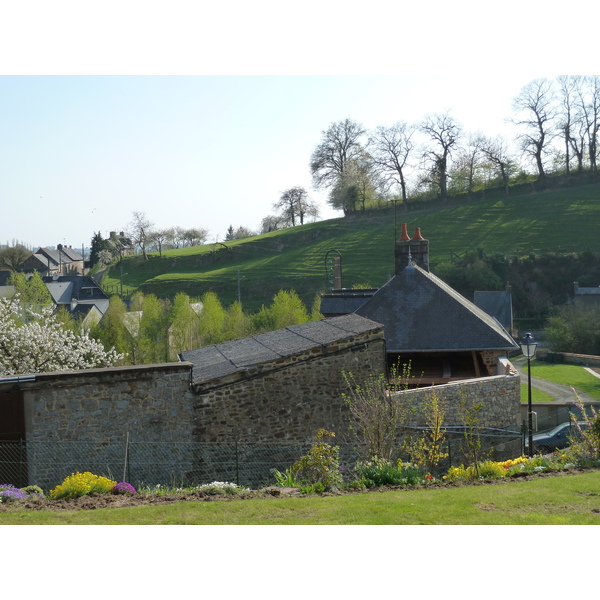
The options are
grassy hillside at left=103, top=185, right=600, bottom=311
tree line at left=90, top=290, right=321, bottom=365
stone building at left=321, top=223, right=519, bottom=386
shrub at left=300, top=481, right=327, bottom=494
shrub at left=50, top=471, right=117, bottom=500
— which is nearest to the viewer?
shrub at left=50, top=471, right=117, bottom=500

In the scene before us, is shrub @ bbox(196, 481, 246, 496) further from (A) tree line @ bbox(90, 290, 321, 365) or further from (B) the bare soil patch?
(A) tree line @ bbox(90, 290, 321, 365)

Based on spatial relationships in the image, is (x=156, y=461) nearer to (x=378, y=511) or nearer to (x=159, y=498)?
(x=159, y=498)

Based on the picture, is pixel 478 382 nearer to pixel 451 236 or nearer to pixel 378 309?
pixel 378 309

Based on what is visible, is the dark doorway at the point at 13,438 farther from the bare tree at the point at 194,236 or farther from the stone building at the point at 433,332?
the bare tree at the point at 194,236

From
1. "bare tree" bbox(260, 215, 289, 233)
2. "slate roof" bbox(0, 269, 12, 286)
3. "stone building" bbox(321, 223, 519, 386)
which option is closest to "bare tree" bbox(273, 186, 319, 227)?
"bare tree" bbox(260, 215, 289, 233)

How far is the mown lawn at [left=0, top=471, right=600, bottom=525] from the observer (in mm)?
6738

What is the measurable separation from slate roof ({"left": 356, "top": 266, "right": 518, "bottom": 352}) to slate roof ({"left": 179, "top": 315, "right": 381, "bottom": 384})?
3700 millimetres

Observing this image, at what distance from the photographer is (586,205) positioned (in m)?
67.1

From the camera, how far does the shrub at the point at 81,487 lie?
831 centimetres

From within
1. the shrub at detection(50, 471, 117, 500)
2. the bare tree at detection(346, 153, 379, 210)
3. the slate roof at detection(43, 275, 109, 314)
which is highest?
the bare tree at detection(346, 153, 379, 210)

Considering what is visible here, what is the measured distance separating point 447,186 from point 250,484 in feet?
237

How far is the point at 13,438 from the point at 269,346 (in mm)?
5221

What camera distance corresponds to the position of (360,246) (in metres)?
70.6

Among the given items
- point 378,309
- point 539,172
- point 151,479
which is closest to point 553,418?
point 378,309
